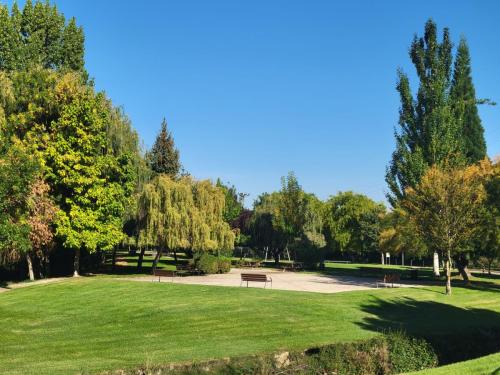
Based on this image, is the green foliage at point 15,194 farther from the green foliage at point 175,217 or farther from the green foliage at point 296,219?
the green foliage at point 296,219

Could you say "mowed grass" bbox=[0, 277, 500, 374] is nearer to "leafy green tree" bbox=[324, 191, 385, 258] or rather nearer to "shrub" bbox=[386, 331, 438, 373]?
"shrub" bbox=[386, 331, 438, 373]

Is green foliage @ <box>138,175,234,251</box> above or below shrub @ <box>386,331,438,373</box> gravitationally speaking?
above

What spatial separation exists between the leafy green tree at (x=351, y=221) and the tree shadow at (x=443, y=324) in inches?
2179

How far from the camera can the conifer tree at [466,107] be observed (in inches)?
1399

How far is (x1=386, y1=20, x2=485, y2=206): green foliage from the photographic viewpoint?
3347cm

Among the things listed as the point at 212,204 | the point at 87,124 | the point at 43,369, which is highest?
the point at 87,124

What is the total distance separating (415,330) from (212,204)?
75.9ft

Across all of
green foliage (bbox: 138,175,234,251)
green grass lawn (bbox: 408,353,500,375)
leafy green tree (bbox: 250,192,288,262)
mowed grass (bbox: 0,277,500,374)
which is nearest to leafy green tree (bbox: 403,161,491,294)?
mowed grass (bbox: 0,277,500,374)

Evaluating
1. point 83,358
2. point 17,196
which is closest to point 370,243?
point 17,196

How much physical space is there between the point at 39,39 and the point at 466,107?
36.7 metres

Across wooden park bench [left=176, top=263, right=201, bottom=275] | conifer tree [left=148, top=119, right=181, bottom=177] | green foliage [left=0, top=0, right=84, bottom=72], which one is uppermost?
green foliage [left=0, top=0, right=84, bottom=72]

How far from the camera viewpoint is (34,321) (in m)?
18.6

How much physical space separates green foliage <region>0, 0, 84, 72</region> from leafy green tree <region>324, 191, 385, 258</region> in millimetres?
51658

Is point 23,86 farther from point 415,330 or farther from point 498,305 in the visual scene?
point 498,305
